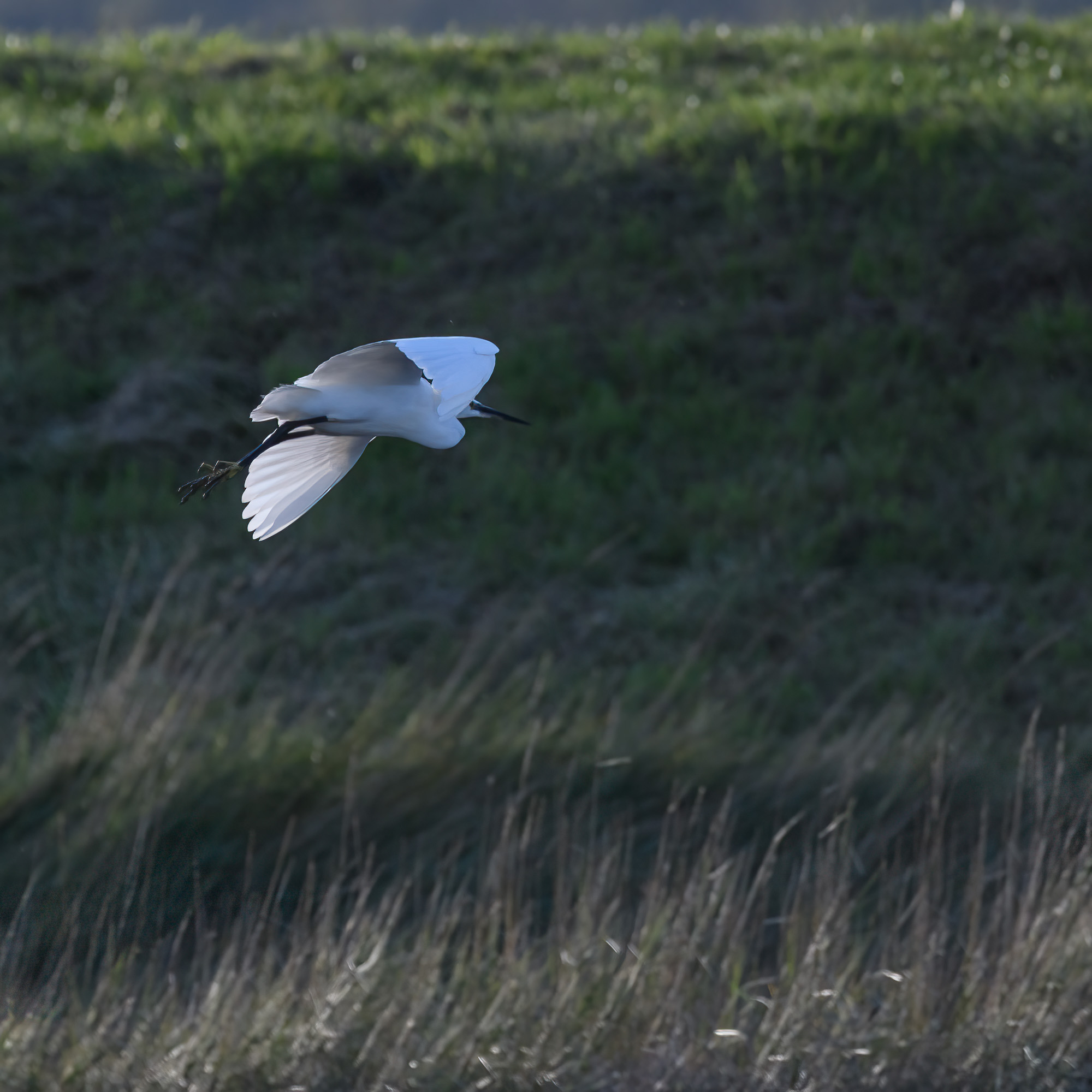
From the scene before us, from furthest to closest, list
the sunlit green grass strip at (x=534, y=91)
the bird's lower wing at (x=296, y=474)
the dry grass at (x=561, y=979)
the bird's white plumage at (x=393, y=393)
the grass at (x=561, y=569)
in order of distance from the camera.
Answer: the sunlit green grass strip at (x=534, y=91) < the grass at (x=561, y=569) < the dry grass at (x=561, y=979) < the bird's lower wing at (x=296, y=474) < the bird's white plumage at (x=393, y=393)

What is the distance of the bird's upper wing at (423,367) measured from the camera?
1.82 meters

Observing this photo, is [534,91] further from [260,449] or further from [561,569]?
[260,449]

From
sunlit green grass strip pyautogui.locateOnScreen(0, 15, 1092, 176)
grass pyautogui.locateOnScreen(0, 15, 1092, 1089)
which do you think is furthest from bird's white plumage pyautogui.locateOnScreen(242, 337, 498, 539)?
sunlit green grass strip pyautogui.locateOnScreen(0, 15, 1092, 176)

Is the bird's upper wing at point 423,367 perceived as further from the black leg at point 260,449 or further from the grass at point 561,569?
the grass at point 561,569

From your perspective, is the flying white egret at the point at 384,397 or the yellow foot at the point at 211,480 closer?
the flying white egret at the point at 384,397

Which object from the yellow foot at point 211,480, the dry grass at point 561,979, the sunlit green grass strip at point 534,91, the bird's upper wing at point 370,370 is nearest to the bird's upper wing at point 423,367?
the bird's upper wing at point 370,370

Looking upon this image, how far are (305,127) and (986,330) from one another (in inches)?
175

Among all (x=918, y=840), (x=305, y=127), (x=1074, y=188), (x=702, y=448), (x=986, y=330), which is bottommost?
(x=918, y=840)

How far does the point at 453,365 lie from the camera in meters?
2.00

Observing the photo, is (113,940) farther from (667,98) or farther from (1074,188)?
(667,98)

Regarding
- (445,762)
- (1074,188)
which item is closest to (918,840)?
(445,762)

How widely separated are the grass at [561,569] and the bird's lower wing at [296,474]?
4.84ft

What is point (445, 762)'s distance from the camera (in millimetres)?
4699

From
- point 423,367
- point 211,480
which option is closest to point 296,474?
point 211,480
